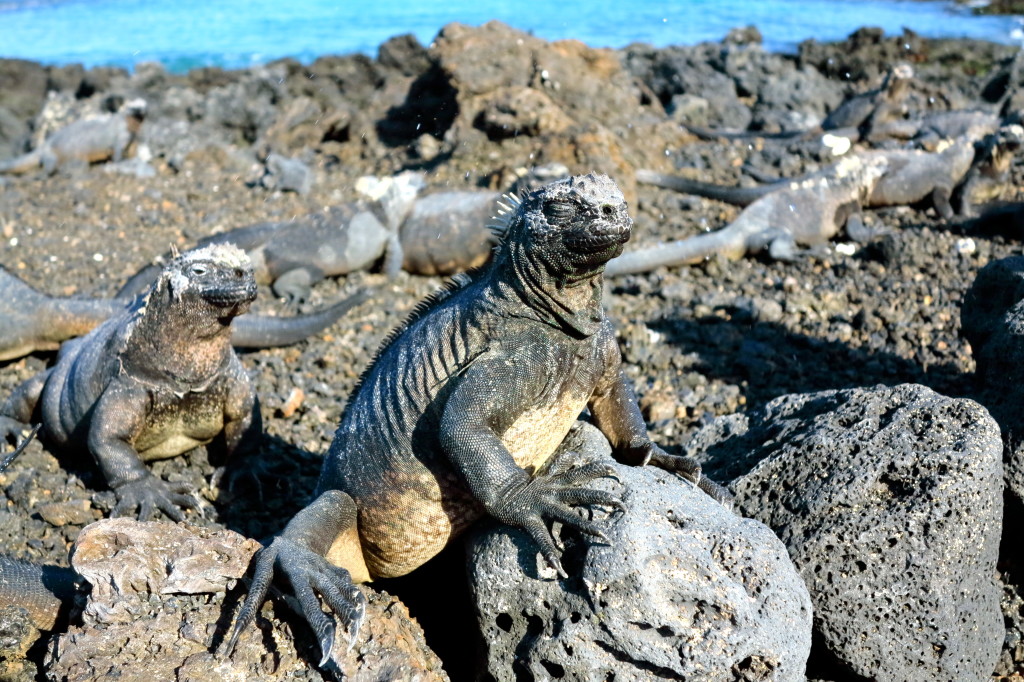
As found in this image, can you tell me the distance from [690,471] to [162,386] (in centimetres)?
226

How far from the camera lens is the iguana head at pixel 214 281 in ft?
13.0

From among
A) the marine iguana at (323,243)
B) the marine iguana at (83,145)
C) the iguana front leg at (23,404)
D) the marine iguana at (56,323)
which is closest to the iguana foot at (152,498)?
the iguana front leg at (23,404)

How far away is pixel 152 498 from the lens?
396 centimetres

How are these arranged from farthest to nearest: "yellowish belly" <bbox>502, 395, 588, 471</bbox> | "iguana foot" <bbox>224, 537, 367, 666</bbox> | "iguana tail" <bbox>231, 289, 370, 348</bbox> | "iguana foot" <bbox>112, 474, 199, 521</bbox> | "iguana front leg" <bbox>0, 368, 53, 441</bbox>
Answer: "iguana tail" <bbox>231, 289, 370, 348</bbox> < "iguana front leg" <bbox>0, 368, 53, 441</bbox> < "iguana foot" <bbox>112, 474, 199, 521</bbox> < "yellowish belly" <bbox>502, 395, 588, 471</bbox> < "iguana foot" <bbox>224, 537, 367, 666</bbox>

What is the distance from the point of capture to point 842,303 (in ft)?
21.0

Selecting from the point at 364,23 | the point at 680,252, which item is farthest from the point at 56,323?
the point at 364,23

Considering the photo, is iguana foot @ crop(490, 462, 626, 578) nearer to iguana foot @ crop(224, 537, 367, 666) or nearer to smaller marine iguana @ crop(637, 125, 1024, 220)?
iguana foot @ crop(224, 537, 367, 666)

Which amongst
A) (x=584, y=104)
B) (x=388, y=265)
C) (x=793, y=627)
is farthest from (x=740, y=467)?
(x=584, y=104)

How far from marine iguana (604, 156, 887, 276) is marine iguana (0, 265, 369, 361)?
7.99 feet

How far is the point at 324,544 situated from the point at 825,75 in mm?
13267

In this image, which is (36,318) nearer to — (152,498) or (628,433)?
(152,498)

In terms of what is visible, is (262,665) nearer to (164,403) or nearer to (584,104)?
(164,403)

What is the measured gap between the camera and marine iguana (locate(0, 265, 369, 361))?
5484mm

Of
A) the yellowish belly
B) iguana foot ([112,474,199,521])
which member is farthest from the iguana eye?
iguana foot ([112,474,199,521])
